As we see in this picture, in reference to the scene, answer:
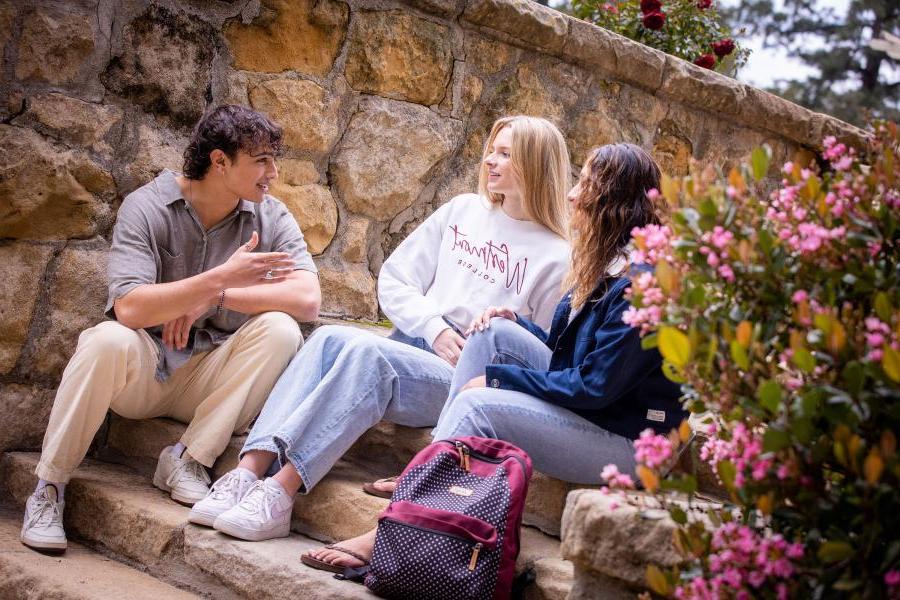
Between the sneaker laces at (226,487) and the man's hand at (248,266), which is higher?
the man's hand at (248,266)

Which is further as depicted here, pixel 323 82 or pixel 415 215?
pixel 415 215

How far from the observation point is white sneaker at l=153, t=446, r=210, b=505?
2.60 m

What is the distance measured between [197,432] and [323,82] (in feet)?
3.99

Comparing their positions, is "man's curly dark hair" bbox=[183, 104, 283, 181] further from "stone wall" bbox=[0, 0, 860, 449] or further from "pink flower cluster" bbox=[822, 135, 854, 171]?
"pink flower cluster" bbox=[822, 135, 854, 171]

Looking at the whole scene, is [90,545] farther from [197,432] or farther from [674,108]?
[674,108]

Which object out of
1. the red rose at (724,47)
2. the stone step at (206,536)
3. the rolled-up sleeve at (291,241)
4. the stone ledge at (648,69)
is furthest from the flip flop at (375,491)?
the red rose at (724,47)

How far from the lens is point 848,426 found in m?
1.21

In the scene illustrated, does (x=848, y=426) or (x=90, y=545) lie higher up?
(x=848, y=426)

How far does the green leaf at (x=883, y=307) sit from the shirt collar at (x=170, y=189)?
6.62 ft

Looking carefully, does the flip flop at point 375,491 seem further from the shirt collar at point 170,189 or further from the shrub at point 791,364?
the shrub at point 791,364

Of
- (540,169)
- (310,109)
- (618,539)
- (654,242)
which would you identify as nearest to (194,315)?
(310,109)

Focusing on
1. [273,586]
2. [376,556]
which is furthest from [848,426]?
[273,586]

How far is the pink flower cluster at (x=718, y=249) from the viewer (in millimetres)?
1325

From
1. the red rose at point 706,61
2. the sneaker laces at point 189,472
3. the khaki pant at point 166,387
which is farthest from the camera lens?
the red rose at point 706,61
